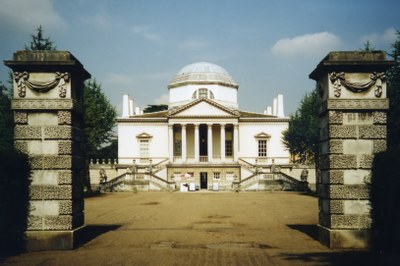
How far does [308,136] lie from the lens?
161 feet

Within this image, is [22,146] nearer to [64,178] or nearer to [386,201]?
[64,178]

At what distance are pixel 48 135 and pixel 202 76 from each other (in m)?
56.7

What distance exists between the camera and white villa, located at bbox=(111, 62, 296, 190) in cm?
5775

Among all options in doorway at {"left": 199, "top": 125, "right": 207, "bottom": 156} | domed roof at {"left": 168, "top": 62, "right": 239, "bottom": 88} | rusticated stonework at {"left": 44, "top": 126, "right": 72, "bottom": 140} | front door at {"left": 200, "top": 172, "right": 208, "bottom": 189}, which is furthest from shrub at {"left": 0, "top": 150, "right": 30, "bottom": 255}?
domed roof at {"left": 168, "top": 62, "right": 239, "bottom": 88}

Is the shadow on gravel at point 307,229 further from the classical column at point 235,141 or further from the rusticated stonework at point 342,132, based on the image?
the classical column at point 235,141

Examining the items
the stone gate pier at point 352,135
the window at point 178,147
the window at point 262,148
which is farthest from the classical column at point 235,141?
the stone gate pier at point 352,135

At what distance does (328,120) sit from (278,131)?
50587 mm

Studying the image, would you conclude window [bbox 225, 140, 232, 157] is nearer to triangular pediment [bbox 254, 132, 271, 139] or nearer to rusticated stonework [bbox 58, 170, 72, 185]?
triangular pediment [bbox 254, 132, 271, 139]

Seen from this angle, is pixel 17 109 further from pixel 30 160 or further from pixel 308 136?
pixel 308 136

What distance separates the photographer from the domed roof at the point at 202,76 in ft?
223

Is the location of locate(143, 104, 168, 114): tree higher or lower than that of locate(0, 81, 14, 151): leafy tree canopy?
higher

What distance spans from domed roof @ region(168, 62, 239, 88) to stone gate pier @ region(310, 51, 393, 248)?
182 ft

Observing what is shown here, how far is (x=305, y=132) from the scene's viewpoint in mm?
50031

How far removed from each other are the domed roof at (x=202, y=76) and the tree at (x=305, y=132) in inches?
636
